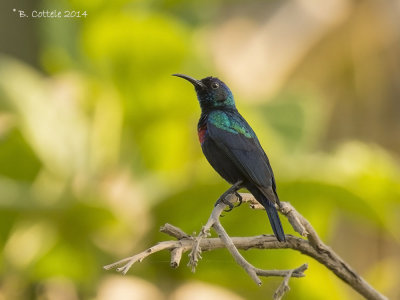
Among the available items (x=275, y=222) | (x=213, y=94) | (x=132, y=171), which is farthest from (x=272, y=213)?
(x=132, y=171)

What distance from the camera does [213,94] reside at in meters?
0.59

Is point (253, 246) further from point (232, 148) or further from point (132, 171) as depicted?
point (132, 171)

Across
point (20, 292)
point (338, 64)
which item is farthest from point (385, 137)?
point (20, 292)

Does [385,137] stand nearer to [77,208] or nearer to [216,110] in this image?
[77,208]

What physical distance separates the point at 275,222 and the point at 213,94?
16 centimetres

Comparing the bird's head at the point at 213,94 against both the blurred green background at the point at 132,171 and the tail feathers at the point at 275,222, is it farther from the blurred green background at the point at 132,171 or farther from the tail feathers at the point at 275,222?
the blurred green background at the point at 132,171

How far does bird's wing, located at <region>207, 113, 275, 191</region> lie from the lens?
48cm

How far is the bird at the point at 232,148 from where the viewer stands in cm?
48

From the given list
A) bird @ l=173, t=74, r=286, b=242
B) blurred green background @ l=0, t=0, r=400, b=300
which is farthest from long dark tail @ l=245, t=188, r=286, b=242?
blurred green background @ l=0, t=0, r=400, b=300

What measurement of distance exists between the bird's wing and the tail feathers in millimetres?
15

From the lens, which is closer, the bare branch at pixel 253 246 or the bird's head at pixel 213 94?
the bare branch at pixel 253 246

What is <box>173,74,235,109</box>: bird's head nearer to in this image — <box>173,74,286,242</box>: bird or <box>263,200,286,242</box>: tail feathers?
<box>173,74,286,242</box>: bird

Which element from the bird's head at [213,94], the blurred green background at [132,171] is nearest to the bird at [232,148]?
the bird's head at [213,94]

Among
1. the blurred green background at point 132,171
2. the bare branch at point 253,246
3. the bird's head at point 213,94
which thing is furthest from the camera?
the blurred green background at point 132,171
